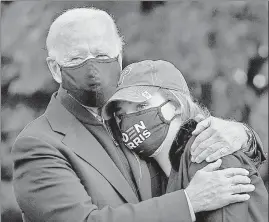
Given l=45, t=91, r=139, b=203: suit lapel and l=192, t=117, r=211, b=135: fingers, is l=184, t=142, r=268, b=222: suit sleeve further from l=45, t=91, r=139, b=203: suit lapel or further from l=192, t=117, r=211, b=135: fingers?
l=45, t=91, r=139, b=203: suit lapel

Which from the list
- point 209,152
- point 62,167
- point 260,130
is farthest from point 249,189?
point 260,130

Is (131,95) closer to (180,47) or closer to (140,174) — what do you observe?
(140,174)

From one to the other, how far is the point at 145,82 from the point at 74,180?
0.56 m

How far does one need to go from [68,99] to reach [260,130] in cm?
224

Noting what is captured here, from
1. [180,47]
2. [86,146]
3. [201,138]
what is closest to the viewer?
[201,138]

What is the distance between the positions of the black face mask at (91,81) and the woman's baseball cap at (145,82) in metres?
0.05

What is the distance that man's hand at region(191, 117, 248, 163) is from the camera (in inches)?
119

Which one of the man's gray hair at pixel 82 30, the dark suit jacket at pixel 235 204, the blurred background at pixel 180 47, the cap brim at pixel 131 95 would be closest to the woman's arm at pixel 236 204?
the dark suit jacket at pixel 235 204

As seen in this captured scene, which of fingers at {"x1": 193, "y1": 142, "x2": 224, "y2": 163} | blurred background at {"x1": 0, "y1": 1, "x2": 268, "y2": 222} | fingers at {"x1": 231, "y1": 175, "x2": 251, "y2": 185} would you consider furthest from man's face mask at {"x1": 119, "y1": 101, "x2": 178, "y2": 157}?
blurred background at {"x1": 0, "y1": 1, "x2": 268, "y2": 222}

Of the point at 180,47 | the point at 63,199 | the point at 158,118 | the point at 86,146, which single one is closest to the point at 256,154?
the point at 158,118

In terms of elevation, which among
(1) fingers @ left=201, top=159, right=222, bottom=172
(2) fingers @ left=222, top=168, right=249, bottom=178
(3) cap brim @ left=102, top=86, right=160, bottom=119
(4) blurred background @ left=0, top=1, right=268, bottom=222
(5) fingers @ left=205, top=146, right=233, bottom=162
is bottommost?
(4) blurred background @ left=0, top=1, right=268, bottom=222

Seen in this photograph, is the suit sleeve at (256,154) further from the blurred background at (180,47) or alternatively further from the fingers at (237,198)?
the blurred background at (180,47)

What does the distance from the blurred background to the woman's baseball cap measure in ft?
5.95

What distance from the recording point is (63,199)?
9.89ft
